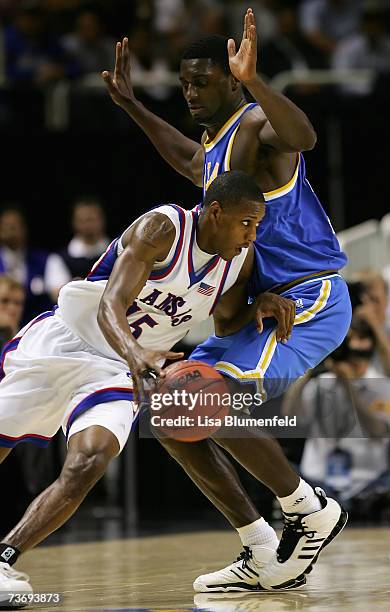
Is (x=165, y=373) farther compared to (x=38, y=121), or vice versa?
(x=38, y=121)

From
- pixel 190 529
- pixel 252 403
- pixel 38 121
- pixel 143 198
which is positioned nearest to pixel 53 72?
pixel 38 121

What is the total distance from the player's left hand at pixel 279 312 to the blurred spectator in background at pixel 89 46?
19.8ft

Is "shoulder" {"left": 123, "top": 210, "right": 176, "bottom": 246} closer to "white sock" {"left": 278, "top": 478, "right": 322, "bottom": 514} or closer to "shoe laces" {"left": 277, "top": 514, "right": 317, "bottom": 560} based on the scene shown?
"white sock" {"left": 278, "top": 478, "right": 322, "bottom": 514}

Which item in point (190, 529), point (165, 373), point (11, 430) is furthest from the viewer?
point (190, 529)

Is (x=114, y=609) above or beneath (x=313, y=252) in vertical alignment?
beneath

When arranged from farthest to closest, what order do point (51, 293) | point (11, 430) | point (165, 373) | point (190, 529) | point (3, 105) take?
point (3, 105) < point (51, 293) < point (190, 529) < point (11, 430) < point (165, 373)

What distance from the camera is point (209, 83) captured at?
450cm

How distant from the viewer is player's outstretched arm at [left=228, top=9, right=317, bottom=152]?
13.3ft

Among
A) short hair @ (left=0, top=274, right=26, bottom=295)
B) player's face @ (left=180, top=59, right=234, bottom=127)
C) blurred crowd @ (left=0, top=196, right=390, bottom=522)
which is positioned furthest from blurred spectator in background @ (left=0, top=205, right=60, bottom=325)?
player's face @ (left=180, top=59, right=234, bottom=127)

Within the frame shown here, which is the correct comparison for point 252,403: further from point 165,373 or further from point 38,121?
point 38,121

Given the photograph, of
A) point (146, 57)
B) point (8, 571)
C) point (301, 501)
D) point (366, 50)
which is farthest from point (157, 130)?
point (366, 50)

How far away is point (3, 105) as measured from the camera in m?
9.62

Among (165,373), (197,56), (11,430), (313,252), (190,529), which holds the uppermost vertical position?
(197,56)

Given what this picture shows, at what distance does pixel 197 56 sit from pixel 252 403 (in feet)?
4.62
